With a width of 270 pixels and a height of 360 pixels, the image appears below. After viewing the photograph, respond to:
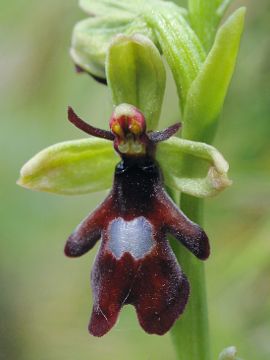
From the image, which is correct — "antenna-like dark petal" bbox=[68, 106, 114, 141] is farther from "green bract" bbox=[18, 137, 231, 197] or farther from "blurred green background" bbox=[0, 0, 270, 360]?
"blurred green background" bbox=[0, 0, 270, 360]

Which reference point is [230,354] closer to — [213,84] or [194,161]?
[194,161]

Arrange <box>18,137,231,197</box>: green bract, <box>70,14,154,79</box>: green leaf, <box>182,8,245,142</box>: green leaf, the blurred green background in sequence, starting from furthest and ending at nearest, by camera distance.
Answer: the blurred green background → <box>70,14,154,79</box>: green leaf → <box>18,137,231,197</box>: green bract → <box>182,8,245,142</box>: green leaf

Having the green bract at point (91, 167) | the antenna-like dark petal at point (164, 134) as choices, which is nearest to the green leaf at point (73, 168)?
the green bract at point (91, 167)

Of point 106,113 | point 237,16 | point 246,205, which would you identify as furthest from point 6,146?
point 237,16

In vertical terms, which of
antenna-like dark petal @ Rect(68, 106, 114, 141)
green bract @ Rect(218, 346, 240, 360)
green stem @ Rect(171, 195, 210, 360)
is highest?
antenna-like dark petal @ Rect(68, 106, 114, 141)

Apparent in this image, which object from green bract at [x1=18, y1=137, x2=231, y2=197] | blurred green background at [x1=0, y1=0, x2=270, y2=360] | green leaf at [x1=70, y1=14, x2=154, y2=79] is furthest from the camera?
blurred green background at [x1=0, y1=0, x2=270, y2=360]

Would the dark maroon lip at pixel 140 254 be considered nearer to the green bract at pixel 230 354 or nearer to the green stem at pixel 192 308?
the green stem at pixel 192 308

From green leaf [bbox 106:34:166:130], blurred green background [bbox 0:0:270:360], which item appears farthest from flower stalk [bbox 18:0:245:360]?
blurred green background [bbox 0:0:270:360]
